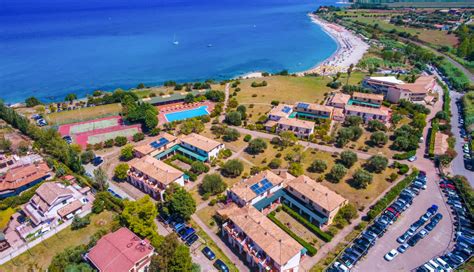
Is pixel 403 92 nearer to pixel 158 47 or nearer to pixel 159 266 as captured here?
pixel 159 266

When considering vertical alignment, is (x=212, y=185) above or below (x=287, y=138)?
below

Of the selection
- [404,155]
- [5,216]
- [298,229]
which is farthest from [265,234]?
[5,216]

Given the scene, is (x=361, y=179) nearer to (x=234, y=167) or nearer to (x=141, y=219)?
(x=234, y=167)

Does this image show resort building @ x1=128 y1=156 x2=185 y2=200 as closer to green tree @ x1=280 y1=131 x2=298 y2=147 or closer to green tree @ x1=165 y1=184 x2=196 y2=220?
green tree @ x1=165 y1=184 x2=196 y2=220

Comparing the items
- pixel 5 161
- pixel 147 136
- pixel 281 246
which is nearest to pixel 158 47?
pixel 147 136

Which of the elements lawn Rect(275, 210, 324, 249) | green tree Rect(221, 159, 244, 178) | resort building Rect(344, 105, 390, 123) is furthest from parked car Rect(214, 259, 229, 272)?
resort building Rect(344, 105, 390, 123)

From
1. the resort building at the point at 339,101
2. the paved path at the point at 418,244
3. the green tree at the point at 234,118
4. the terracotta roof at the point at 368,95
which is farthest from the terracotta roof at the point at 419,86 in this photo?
the green tree at the point at 234,118

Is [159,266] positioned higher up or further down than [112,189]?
higher up
